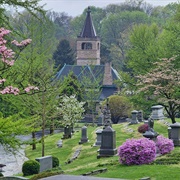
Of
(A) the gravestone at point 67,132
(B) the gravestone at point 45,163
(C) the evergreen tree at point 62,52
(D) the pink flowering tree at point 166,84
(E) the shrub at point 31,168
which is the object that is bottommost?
(E) the shrub at point 31,168

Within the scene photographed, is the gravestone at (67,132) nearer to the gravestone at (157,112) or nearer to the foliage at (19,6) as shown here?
the gravestone at (157,112)

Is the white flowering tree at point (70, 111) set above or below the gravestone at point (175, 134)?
above

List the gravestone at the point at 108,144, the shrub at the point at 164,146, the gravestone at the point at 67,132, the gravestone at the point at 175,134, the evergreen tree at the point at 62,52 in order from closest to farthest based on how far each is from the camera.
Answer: the shrub at the point at 164,146 < the gravestone at the point at 108,144 < the gravestone at the point at 175,134 < the gravestone at the point at 67,132 < the evergreen tree at the point at 62,52

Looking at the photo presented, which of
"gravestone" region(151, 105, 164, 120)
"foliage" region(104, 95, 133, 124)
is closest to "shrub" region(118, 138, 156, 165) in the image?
"gravestone" region(151, 105, 164, 120)

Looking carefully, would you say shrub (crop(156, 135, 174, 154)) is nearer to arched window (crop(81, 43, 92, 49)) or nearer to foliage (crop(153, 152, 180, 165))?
foliage (crop(153, 152, 180, 165))

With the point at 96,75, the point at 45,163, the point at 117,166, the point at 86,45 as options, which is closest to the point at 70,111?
the point at 45,163

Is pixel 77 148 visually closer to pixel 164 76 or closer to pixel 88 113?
pixel 164 76

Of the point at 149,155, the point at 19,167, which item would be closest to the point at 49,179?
the point at 149,155

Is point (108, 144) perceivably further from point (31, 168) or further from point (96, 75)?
point (96, 75)

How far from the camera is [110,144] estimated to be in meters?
23.9

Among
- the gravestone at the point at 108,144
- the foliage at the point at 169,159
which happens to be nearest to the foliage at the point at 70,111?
the gravestone at the point at 108,144

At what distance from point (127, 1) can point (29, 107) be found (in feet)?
271

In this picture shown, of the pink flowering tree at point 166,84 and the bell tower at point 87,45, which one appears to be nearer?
the pink flowering tree at point 166,84

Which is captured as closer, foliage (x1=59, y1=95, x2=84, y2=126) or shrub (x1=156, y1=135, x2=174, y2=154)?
shrub (x1=156, y1=135, x2=174, y2=154)
